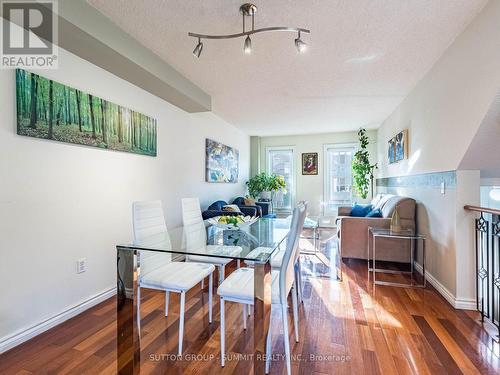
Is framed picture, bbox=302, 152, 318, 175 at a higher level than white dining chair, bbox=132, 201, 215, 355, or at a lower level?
higher

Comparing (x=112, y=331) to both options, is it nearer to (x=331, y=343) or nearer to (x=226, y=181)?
(x=331, y=343)

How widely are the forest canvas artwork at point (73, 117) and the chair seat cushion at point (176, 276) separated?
1.34 meters

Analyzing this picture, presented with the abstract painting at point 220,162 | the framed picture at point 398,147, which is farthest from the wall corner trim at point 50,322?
the framed picture at point 398,147

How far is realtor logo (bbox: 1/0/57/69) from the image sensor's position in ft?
5.54

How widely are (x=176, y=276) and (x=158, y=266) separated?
0.85ft

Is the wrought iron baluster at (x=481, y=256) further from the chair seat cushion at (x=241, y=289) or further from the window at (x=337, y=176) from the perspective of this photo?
the window at (x=337, y=176)

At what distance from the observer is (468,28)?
2.13 metres

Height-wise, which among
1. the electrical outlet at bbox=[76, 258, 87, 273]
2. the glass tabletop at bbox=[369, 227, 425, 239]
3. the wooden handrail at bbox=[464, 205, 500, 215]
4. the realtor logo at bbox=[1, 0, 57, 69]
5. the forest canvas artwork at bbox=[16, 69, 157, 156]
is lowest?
the electrical outlet at bbox=[76, 258, 87, 273]

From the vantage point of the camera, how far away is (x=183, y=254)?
1655 millimetres

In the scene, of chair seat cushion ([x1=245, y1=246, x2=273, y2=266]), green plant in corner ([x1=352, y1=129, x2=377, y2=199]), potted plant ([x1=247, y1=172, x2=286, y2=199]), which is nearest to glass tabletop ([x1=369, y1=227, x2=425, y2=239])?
chair seat cushion ([x1=245, y1=246, x2=273, y2=266])

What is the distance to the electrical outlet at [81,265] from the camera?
7.56ft

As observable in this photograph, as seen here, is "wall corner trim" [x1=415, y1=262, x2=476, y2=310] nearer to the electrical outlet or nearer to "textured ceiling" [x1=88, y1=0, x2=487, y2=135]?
"textured ceiling" [x1=88, y1=0, x2=487, y2=135]

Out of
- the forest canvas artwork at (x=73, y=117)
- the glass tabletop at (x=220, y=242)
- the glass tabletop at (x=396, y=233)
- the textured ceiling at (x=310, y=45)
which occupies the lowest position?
the glass tabletop at (x=396, y=233)

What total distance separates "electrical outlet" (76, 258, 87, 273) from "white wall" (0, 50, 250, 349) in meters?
0.04
